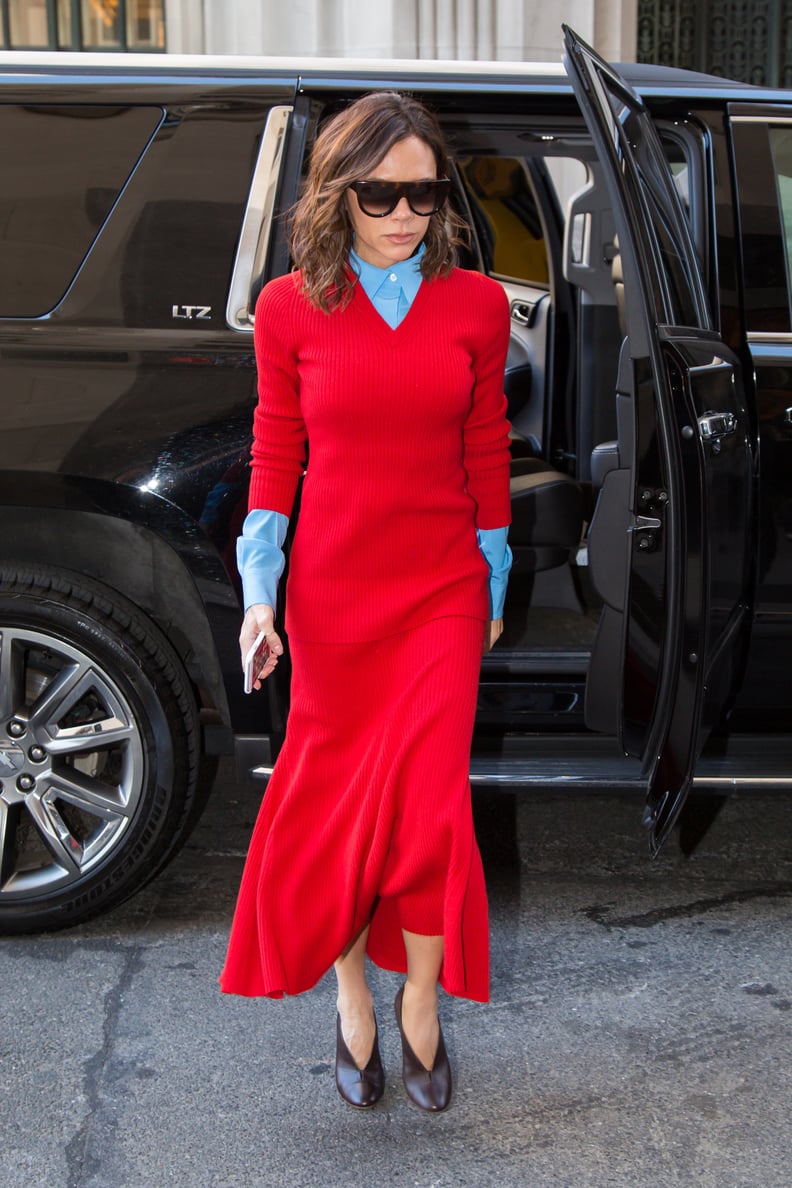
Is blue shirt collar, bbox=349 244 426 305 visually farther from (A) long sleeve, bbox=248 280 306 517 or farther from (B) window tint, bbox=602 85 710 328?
(B) window tint, bbox=602 85 710 328

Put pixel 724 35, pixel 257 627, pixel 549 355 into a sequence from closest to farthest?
pixel 257 627 < pixel 549 355 < pixel 724 35

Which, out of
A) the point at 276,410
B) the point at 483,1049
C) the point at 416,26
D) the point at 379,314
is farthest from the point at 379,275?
the point at 416,26

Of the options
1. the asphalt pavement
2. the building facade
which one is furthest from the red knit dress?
the building facade

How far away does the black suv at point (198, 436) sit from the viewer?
2814mm

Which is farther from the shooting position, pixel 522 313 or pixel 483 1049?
pixel 522 313

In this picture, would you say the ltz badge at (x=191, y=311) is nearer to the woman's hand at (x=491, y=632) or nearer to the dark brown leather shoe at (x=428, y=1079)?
the woman's hand at (x=491, y=632)

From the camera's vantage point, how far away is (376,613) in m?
2.28

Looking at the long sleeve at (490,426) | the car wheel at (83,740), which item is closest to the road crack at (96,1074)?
the car wheel at (83,740)

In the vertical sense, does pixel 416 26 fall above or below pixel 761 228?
above

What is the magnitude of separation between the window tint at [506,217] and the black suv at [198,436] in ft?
5.34

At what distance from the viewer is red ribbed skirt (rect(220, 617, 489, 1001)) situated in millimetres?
2268

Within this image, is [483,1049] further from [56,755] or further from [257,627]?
[56,755]

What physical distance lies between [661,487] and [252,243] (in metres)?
1.04

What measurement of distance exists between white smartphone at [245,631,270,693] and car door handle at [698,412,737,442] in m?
0.92
